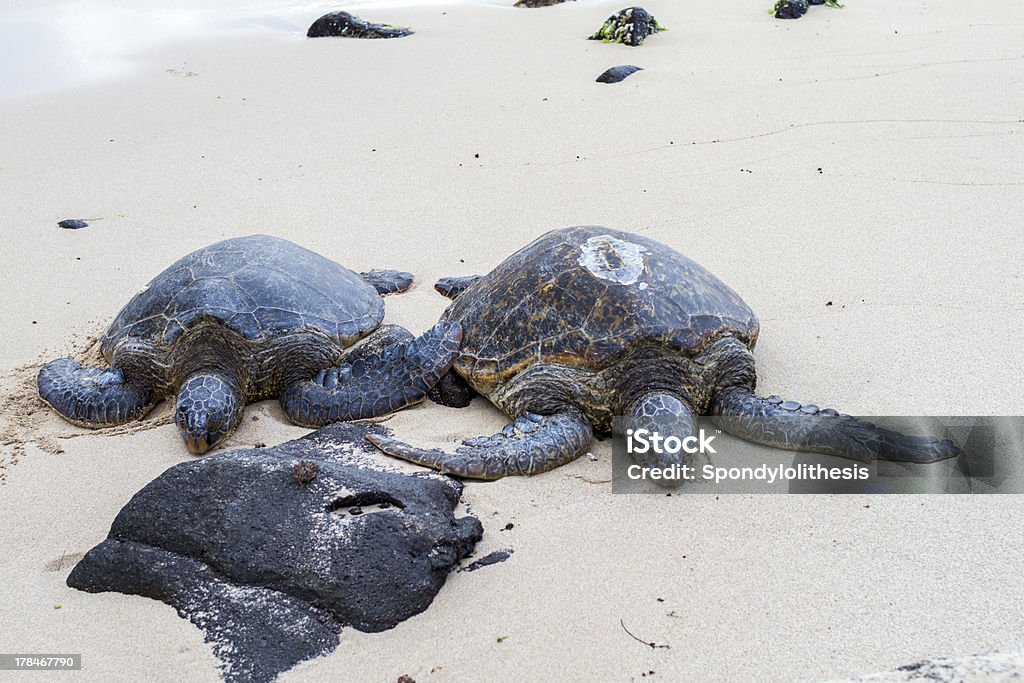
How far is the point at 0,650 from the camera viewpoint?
2809mm

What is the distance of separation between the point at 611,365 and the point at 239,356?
1.74 m

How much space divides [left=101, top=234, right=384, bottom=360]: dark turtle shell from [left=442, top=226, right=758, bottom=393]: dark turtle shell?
2.33 ft

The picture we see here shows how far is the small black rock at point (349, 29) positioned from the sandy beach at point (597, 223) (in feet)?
0.79

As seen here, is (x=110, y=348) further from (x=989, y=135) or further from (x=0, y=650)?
(x=989, y=135)

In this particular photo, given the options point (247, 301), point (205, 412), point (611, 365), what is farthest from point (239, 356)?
point (611, 365)

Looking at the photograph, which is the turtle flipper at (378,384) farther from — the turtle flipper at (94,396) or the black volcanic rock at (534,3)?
the black volcanic rock at (534,3)

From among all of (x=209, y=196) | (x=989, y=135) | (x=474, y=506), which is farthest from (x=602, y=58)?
(x=474, y=506)

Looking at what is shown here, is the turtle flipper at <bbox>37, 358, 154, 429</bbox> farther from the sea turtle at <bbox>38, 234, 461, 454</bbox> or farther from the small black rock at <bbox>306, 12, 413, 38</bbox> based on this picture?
the small black rock at <bbox>306, 12, 413, 38</bbox>

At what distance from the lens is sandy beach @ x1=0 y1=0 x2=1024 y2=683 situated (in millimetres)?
2789

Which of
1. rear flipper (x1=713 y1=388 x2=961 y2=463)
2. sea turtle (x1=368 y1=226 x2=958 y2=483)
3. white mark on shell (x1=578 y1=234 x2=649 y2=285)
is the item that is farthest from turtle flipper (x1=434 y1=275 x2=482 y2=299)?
rear flipper (x1=713 y1=388 x2=961 y2=463)

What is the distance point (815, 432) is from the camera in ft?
11.6

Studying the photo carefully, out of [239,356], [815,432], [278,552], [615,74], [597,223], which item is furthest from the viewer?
[615,74]

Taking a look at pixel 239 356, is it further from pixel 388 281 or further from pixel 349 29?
pixel 349 29

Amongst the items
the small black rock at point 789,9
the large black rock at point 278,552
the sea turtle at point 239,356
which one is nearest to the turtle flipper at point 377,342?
the sea turtle at point 239,356
